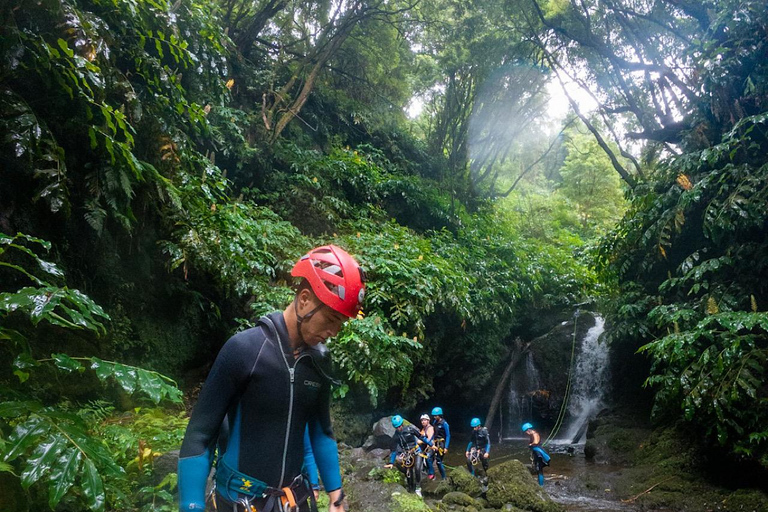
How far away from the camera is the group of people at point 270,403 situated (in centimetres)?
180

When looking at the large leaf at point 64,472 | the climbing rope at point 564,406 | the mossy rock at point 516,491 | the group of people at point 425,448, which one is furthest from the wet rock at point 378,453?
the large leaf at point 64,472

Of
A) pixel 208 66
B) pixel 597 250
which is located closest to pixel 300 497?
pixel 208 66

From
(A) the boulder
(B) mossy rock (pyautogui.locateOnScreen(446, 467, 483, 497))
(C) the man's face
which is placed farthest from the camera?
(A) the boulder

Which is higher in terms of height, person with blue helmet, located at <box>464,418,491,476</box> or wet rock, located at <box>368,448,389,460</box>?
person with blue helmet, located at <box>464,418,491,476</box>

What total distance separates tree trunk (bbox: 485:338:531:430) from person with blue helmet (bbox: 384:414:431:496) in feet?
21.8

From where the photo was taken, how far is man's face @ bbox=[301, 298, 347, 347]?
199cm

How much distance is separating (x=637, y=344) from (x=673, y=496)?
5.52 metres

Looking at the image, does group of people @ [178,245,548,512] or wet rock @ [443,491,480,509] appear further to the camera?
wet rock @ [443,491,480,509]

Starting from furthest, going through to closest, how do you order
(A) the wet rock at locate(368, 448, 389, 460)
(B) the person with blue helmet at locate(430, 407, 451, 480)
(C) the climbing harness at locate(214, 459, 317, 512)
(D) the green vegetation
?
(A) the wet rock at locate(368, 448, 389, 460)
(B) the person with blue helmet at locate(430, 407, 451, 480)
(D) the green vegetation
(C) the climbing harness at locate(214, 459, 317, 512)

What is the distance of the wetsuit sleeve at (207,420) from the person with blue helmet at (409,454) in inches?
251

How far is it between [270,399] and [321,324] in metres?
0.38

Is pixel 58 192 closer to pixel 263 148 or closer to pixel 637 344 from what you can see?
pixel 263 148

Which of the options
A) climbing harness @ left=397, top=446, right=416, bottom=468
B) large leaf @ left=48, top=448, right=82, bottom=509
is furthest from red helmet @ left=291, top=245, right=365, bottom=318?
climbing harness @ left=397, top=446, right=416, bottom=468

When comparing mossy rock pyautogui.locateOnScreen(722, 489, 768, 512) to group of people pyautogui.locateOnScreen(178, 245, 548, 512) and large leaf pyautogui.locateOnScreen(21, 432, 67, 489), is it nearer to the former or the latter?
group of people pyautogui.locateOnScreen(178, 245, 548, 512)
